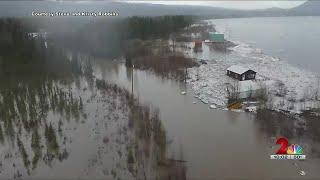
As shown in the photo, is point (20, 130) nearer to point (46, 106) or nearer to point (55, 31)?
point (46, 106)

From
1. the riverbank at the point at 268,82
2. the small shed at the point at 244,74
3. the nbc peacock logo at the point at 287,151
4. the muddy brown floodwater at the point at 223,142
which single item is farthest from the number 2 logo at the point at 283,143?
the small shed at the point at 244,74

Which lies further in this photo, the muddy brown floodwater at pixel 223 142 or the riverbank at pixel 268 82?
the riverbank at pixel 268 82

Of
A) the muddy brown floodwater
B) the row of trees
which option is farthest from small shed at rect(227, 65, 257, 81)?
the row of trees

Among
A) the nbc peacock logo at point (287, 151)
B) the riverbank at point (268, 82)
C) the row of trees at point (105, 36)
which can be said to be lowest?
the nbc peacock logo at point (287, 151)

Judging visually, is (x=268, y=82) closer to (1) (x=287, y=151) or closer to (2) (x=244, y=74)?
(2) (x=244, y=74)

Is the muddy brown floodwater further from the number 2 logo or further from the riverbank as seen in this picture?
the riverbank

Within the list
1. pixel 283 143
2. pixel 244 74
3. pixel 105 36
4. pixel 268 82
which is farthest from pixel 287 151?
pixel 105 36

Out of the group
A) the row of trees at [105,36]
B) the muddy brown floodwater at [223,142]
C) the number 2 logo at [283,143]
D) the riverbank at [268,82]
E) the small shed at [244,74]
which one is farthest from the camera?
the row of trees at [105,36]

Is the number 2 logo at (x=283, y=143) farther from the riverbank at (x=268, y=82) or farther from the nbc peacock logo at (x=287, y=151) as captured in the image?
the riverbank at (x=268, y=82)
